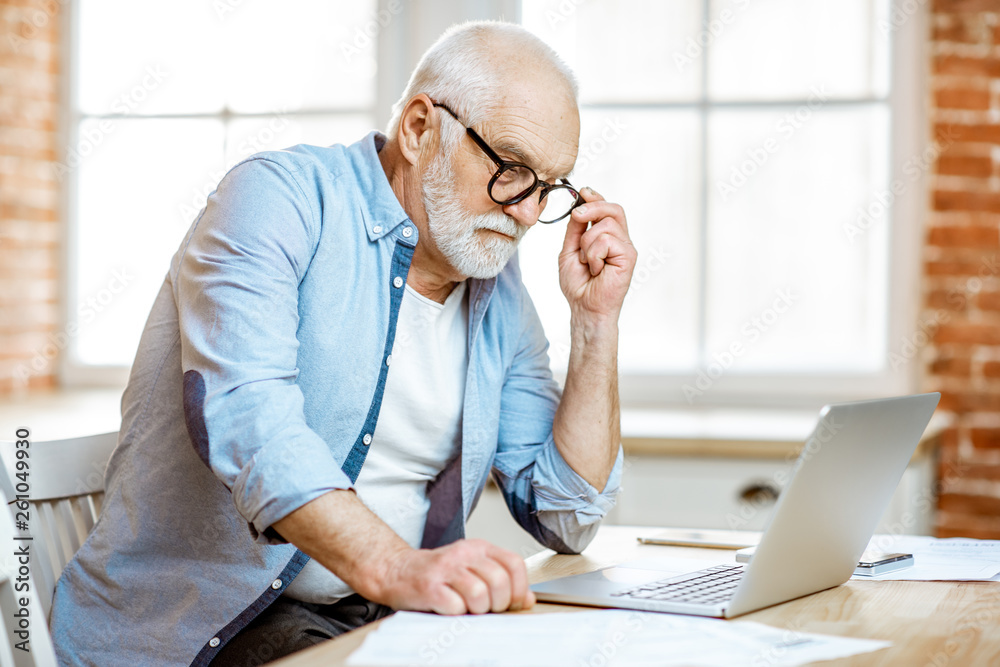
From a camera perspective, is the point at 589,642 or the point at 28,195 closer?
Answer: the point at 589,642

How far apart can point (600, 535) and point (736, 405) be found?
134 cm

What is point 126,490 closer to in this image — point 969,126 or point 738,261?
point 738,261

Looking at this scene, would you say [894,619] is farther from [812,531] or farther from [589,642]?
[589,642]

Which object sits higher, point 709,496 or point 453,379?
point 453,379

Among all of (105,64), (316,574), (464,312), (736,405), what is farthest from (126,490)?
(105,64)

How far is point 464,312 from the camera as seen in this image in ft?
5.16

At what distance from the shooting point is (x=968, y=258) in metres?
2.59

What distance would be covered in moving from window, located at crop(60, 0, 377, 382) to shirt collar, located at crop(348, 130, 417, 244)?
5.01 feet

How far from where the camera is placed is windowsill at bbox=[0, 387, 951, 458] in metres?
2.20

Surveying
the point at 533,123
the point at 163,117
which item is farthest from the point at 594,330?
the point at 163,117

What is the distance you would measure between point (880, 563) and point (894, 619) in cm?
25

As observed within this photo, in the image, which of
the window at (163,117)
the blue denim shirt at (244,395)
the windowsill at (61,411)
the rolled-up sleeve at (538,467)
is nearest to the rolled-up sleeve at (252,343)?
the blue denim shirt at (244,395)

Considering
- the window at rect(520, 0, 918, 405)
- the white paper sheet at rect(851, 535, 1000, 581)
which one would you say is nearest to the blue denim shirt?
the white paper sheet at rect(851, 535, 1000, 581)

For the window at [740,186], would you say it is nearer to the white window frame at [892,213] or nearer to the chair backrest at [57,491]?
the white window frame at [892,213]
